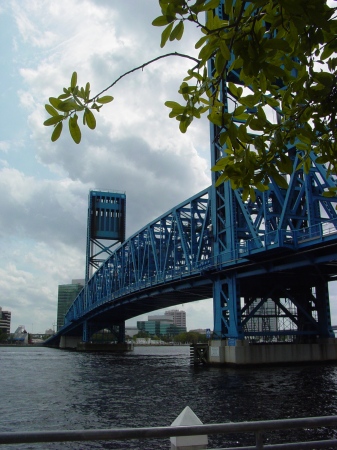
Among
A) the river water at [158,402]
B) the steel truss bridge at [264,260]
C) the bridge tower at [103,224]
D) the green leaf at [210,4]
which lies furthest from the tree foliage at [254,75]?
the bridge tower at [103,224]

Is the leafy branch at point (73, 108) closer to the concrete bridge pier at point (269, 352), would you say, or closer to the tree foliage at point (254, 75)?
the tree foliage at point (254, 75)

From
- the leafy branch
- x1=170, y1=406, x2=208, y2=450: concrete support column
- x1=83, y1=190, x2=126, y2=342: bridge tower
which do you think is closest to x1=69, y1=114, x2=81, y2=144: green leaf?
the leafy branch

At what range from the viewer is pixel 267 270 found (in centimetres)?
4494

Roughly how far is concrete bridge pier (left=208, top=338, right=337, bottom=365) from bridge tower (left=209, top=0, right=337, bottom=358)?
0.69 metres

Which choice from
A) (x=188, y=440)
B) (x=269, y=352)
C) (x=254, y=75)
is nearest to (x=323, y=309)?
(x=269, y=352)

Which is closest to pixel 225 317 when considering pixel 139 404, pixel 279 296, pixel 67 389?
pixel 279 296

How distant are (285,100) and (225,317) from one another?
47425 mm

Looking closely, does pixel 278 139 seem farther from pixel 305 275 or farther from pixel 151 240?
pixel 151 240

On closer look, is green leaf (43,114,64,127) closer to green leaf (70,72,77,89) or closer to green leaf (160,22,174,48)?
green leaf (70,72,77,89)

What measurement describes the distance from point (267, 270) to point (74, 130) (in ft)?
138

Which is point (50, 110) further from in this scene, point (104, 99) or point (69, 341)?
point (69, 341)

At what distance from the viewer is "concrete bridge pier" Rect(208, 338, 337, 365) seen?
149 feet

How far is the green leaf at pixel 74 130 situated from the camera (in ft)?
14.8

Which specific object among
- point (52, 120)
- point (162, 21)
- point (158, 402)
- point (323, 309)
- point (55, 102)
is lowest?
point (158, 402)
